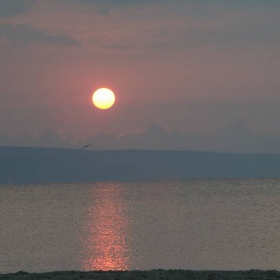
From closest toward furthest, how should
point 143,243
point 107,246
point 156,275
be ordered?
point 156,275 < point 107,246 < point 143,243

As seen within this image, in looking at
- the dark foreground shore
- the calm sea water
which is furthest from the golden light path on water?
the dark foreground shore

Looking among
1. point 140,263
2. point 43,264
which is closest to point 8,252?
point 43,264

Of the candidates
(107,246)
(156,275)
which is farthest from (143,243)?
(156,275)

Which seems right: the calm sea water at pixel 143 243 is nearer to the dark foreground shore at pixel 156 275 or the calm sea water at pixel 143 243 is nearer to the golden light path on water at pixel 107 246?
the golden light path on water at pixel 107 246

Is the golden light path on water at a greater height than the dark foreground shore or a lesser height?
greater

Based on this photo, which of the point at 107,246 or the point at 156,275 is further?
the point at 107,246

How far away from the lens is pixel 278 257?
39.3m

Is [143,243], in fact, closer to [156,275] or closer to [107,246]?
[107,246]

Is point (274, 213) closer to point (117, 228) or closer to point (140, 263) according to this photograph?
point (117, 228)

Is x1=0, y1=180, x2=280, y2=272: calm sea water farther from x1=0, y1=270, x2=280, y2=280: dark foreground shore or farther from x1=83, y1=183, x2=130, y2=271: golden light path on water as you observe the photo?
x1=0, y1=270, x2=280, y2=280: dark foreground shore

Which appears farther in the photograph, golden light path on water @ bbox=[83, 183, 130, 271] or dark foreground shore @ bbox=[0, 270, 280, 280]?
golden light path on water @ bbox=[83, 183, 130, 271]

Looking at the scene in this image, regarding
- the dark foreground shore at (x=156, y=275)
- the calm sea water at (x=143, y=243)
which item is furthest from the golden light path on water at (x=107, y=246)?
the dark foreground shore at (x=156, y=275)

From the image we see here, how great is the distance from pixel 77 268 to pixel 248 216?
3933cm

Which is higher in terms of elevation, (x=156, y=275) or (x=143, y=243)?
(x=143, y=243)
